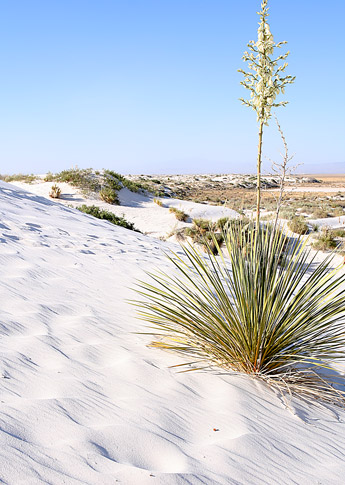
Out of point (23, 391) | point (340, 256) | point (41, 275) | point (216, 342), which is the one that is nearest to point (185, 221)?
point (340, 256)

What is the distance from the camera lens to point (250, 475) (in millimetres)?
1824

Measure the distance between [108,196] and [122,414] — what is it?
55.4ft

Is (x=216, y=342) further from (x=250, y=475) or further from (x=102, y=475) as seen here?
(x=102, y=475)

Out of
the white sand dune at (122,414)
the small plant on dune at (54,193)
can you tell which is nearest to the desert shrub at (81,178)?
the small plant on dune at (54,193)

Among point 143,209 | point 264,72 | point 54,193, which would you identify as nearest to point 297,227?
point 143,209

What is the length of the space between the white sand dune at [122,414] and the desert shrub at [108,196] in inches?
580

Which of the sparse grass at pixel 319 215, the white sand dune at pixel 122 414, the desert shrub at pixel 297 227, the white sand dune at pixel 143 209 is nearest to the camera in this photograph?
the white sand dune at pixel 122 414

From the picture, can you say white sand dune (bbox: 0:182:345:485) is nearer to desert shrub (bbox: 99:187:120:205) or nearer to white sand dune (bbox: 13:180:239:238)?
white sand dune (bbox: 13:180:239:238)

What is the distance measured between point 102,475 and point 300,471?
0.87 meters

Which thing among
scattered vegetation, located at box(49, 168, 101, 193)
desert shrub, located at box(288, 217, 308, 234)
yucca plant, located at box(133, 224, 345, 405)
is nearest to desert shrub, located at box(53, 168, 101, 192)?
scattered vegetation, located at box(49, 168, 101, 193)

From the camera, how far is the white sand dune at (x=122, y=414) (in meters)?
1.72

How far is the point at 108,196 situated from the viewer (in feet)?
61.1

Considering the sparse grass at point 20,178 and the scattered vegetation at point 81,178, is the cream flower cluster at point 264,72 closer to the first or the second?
the scattered vegetation at point 81,178

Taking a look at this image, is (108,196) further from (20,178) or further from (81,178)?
(20,178)
